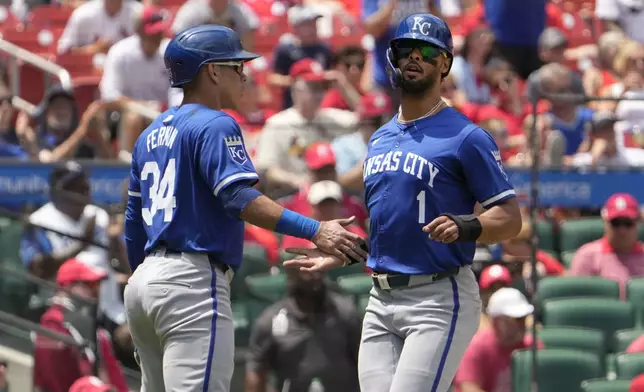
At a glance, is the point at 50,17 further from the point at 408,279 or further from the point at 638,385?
the point at 408,279

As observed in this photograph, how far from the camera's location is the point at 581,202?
394 inches

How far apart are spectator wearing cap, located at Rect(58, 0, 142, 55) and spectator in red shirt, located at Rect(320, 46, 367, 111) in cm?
197

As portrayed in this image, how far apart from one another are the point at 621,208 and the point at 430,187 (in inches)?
171

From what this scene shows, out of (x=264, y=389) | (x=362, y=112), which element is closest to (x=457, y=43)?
(x=362, y=112)

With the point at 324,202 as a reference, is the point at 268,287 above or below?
below

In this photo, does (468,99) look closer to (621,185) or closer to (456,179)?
(621,185)

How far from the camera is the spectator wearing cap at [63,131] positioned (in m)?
10.8

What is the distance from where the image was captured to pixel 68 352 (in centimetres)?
816

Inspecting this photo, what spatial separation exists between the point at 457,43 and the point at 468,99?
1208mm

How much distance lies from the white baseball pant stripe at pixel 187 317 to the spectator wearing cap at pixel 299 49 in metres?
6.97

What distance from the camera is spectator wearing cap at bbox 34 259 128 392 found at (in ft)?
26.6

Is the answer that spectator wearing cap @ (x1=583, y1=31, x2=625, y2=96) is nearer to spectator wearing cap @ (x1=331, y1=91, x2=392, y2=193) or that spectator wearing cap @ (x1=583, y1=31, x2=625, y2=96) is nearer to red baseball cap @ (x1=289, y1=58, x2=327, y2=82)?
red baseball cap @ (x1=289, y1=58, x2=327, y2=82)

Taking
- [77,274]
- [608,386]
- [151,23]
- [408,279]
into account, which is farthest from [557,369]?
[151,23]

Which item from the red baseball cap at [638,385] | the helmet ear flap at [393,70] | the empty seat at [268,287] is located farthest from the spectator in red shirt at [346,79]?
the helmet ear flap at [393,70]
